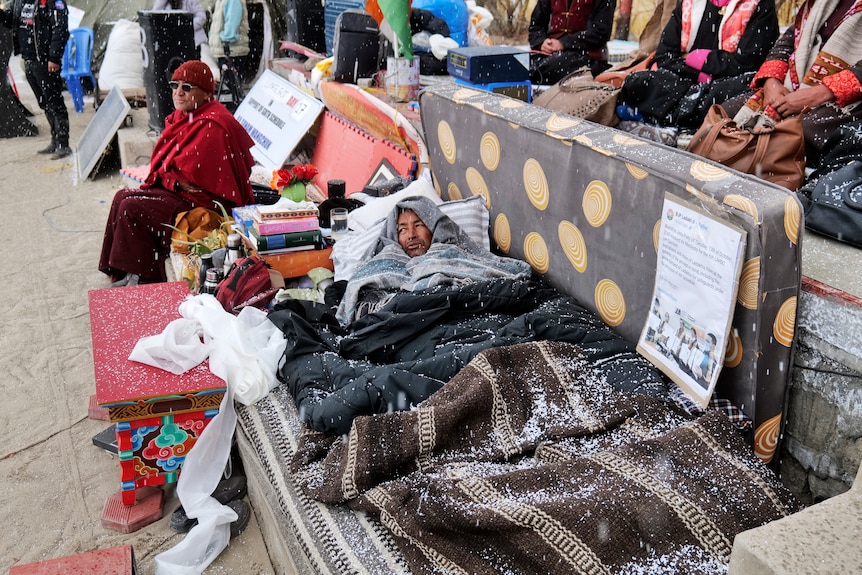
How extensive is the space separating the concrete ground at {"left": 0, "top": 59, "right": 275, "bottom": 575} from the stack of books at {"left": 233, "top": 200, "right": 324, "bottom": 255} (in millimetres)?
1270

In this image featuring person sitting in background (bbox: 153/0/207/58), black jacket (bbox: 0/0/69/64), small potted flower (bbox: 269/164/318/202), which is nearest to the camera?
small potted flower (bbox: 269/164/318/202)

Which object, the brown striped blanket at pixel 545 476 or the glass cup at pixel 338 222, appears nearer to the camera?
the brown striped blanket at pixel 545 476

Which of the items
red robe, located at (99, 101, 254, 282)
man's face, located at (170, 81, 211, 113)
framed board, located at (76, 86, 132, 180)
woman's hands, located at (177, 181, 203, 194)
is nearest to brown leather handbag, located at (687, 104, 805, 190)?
red robe, located at (99, 101, 254, 282)

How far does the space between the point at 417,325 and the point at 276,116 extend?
16.5 feet

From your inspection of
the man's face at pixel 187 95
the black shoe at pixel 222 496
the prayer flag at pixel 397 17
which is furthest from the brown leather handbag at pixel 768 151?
the man's face at pixel 187 95

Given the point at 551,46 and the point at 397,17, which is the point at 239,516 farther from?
the point at 551,46

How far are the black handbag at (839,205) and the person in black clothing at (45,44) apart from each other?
8.82m

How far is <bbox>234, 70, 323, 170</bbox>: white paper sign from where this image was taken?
7.05 m

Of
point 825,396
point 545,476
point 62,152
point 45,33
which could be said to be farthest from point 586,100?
point 62,152

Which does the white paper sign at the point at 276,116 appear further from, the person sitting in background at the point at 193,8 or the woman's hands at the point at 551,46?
the person sitting in background at the point at 193,8

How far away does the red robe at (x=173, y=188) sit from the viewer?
16.6ft

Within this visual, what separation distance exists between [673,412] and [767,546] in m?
1.32

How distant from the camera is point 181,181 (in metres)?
5.12

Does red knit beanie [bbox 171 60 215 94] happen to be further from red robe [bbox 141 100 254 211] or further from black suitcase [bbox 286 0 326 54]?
black suitcase [bbox 286 0 326 54]
